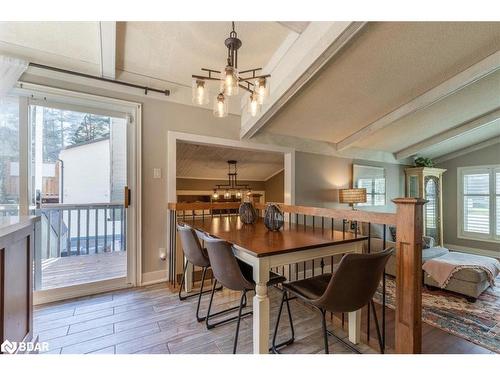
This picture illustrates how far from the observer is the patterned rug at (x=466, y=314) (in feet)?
6.91

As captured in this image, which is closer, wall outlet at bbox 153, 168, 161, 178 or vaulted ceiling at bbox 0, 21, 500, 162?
vaulted ceiling at bbox 0, 21, 500, 162

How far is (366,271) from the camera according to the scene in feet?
4.16

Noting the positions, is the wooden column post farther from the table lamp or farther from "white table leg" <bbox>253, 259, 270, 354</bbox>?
the table lamp

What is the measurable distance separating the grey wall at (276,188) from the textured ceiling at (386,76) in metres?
2.16

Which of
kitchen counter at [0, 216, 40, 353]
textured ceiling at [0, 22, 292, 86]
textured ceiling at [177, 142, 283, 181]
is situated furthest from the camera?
textured ceiling at [177, 142, 283, 181]

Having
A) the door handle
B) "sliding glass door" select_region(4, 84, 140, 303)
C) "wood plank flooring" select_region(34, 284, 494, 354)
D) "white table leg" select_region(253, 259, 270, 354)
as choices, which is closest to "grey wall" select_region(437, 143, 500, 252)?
"wood plank flooring" select_region(34, 284, 494, 354)

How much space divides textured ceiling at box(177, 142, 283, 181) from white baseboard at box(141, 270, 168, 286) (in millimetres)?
2213

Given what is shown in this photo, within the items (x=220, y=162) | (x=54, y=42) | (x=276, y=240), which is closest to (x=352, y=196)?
(x=220, y=162)

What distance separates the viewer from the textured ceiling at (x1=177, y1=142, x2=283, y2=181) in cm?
451

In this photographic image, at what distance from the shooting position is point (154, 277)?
280 centimetres

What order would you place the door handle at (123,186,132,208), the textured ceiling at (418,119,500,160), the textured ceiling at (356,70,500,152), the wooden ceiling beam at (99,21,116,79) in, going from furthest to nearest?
the textured ceiling at (418,119,500,160) → the textured ceiling at (356,70,500,152) → the door handle at (123,186,132,208) → the wooden ceiling beam at (99,21,116,79)

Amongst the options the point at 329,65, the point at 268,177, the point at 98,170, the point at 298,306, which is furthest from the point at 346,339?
the point at 268,177

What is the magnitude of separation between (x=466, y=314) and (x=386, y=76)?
2765 millimetres
